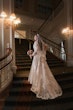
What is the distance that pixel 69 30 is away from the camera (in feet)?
35.1

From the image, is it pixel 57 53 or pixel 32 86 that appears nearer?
pixel 32 86

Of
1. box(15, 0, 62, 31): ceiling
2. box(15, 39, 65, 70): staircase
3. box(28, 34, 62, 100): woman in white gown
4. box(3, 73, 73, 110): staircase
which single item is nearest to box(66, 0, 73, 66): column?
box(15, 39, 65, 70): staircase

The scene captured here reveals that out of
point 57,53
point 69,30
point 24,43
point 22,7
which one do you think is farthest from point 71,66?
point 22,7

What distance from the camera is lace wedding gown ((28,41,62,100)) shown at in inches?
254

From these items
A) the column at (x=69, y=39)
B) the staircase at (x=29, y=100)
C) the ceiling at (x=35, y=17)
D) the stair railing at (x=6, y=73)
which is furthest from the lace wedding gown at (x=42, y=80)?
the ceiling at (x=35, y=17)

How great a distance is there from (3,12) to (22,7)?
8.05 m

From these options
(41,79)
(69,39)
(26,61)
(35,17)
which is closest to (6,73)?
(41,79)

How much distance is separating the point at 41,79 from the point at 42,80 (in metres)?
0.04

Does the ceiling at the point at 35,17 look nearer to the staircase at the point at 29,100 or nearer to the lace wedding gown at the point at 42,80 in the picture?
the lace wedding gown at the point at 42,80

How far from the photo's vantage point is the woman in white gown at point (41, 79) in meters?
6.45

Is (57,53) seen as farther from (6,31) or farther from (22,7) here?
(6,31)

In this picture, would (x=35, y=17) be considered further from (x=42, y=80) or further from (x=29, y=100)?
(x=29, y=100)

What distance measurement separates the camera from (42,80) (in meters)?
6.62

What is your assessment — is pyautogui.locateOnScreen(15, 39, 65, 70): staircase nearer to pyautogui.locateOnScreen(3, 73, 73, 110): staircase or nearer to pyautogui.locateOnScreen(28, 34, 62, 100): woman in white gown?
pyautogui.locateOnScreen(3, 73, 73, 110): staircase
